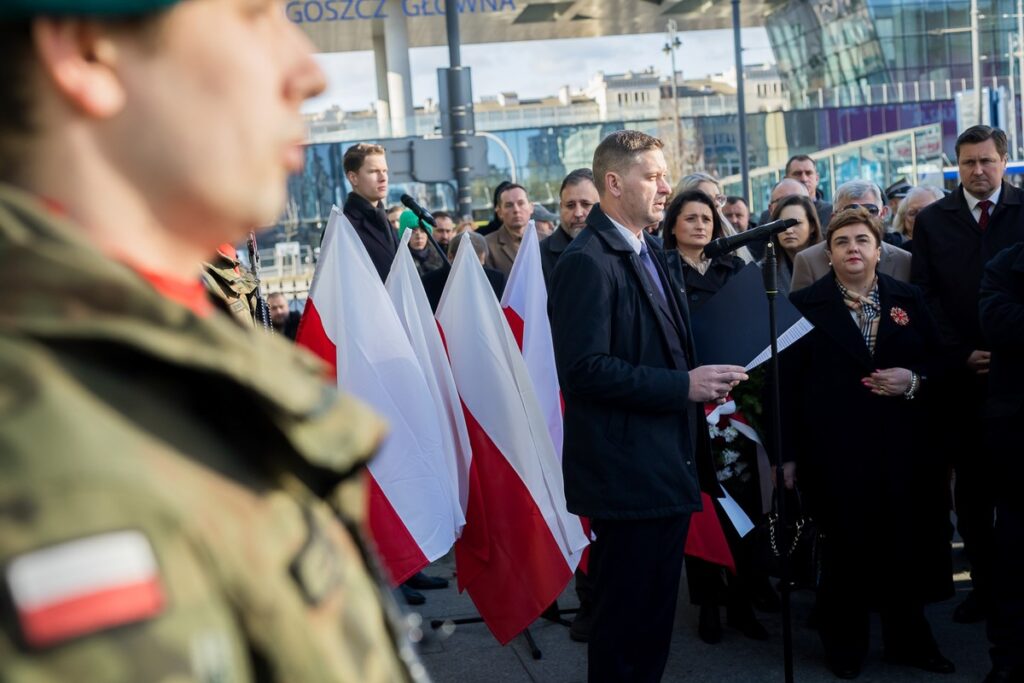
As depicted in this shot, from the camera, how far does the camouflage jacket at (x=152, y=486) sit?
696 mm

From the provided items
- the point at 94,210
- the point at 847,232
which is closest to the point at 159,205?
the point at 94,210

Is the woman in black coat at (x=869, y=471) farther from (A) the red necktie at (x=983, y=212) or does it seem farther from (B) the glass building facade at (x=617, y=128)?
(B) the glass building facade at (x=617, y=128)

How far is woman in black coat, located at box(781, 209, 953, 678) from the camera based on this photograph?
545 cm

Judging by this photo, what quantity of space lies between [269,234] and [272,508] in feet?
119

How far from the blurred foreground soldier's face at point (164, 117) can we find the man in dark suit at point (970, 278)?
5.50 metres

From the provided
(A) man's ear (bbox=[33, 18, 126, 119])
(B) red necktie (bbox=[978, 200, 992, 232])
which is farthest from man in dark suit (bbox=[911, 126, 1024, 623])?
(A) man's ear (bbox=[33, 18, 126, 119])

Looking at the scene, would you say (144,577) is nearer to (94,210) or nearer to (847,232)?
(94,210)

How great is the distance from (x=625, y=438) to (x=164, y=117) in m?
3.55

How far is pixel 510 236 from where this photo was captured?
8.66 m

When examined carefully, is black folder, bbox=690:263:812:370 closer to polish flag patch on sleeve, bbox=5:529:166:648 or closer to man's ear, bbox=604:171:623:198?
man's ear, bbox=604:171:623:198

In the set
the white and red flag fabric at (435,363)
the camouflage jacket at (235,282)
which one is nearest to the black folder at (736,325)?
the white and red flag fabric at (435,363)

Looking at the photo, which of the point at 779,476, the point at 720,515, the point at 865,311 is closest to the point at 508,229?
the point at 720,515

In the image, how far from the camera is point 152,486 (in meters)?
0.74

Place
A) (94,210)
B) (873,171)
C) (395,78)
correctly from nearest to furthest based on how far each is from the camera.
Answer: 1. (94,210)
2. (873,171)
3. (395,78)
